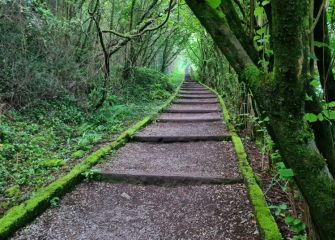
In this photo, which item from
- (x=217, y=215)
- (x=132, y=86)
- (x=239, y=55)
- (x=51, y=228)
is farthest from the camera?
(x=132, y=86)

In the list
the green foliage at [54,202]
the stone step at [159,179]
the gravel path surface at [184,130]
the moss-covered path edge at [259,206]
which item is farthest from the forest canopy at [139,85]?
the stone step at [159,179]

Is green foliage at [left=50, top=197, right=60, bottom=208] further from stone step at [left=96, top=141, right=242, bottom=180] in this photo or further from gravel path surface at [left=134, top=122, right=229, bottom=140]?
gravel path surface at [left=134, top=122, right=229, bottom=140]

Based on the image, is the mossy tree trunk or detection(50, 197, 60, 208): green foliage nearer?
the mossy tree trunk

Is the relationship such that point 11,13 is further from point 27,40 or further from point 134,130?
point 134,130

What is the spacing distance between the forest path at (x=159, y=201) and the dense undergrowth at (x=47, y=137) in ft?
1.80

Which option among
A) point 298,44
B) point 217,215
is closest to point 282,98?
point 298,44

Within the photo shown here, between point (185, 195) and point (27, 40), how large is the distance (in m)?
4.81

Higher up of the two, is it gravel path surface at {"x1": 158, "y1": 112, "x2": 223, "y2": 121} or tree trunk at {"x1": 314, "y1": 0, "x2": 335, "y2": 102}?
tree trunk at {"x1": 314, "y1": 0, "x2": 335, "y2": 102}

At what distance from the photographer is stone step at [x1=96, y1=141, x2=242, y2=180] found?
12.5ft

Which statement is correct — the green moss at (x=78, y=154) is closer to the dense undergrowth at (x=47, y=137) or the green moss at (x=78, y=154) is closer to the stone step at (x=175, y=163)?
the dense undergrowth at (x=47, y=137)

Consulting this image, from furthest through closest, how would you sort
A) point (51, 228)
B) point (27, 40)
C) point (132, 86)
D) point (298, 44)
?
point (132, 86) → point (27, 40) → point (51, 228) → point (298, 44)

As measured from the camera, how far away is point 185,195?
3521mm

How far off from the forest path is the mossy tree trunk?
4.36ft

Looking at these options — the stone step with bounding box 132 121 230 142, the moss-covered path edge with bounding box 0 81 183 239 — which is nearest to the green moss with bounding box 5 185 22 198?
the moss-covered path edge with bounding box 0 81 183 239
